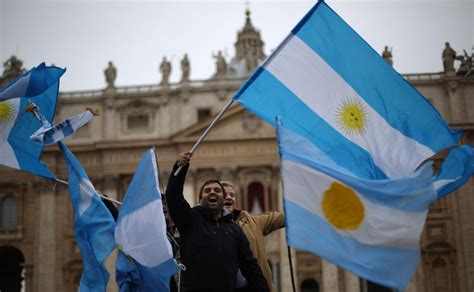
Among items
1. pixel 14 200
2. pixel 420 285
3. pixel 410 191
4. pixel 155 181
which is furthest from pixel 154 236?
pixel 14 200

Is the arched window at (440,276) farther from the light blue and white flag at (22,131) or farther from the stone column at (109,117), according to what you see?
the light blue and white flag at (22,131)

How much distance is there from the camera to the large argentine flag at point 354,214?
6.37 meters

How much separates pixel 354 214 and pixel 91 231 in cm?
402

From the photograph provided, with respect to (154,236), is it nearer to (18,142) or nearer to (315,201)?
(315,201)

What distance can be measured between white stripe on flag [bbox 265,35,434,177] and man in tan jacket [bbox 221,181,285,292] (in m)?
1.47

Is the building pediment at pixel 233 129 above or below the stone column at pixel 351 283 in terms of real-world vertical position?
above

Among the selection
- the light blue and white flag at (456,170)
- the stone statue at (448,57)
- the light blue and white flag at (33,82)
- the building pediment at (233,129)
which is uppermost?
the stone statue at (448,57)

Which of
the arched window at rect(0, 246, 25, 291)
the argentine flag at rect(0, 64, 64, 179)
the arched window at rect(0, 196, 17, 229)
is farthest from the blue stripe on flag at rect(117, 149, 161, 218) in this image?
the arched window at rect(0, 246, 25, 291)

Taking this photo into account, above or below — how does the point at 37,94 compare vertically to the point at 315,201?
above

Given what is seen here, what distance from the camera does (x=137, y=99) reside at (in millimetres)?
36969

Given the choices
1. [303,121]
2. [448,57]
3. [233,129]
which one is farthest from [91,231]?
[448,57]

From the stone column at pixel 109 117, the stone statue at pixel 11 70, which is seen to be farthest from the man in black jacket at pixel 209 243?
the stone statue at pixel 11 70

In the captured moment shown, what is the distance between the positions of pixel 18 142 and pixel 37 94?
889 millimetres

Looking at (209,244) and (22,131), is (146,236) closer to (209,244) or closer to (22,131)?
(209,244)
